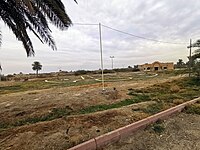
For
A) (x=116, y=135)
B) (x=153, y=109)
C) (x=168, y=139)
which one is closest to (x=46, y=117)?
(x=116, y=135)

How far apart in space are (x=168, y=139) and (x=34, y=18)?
542 centimetres

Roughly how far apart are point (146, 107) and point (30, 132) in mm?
4314

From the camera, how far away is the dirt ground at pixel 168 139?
4.35m

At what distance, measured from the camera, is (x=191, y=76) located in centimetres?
1895

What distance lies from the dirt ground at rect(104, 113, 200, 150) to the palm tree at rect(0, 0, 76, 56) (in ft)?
12.4

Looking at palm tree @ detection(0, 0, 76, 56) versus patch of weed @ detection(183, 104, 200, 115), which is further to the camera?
patch of weed @ detection(183, 104, 200, 115)

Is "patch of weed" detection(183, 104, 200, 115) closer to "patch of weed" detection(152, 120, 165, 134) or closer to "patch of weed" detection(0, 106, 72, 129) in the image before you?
"patch of weed" detection(152, 120, 165, 134)

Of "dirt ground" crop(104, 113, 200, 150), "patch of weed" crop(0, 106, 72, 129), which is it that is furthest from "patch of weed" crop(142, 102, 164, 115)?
"patch of weed" crop(0, 106, 72, 129)

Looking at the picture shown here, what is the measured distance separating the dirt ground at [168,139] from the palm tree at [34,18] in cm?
377

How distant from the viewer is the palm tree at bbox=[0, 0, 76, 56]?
5.78 meters

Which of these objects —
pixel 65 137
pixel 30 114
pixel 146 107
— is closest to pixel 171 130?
pixel 146 107

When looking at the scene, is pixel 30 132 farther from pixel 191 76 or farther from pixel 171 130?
pixel 191 76

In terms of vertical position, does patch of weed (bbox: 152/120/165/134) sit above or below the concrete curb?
below

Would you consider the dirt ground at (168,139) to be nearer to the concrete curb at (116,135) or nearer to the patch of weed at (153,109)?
the concrete curb at (116,135)
